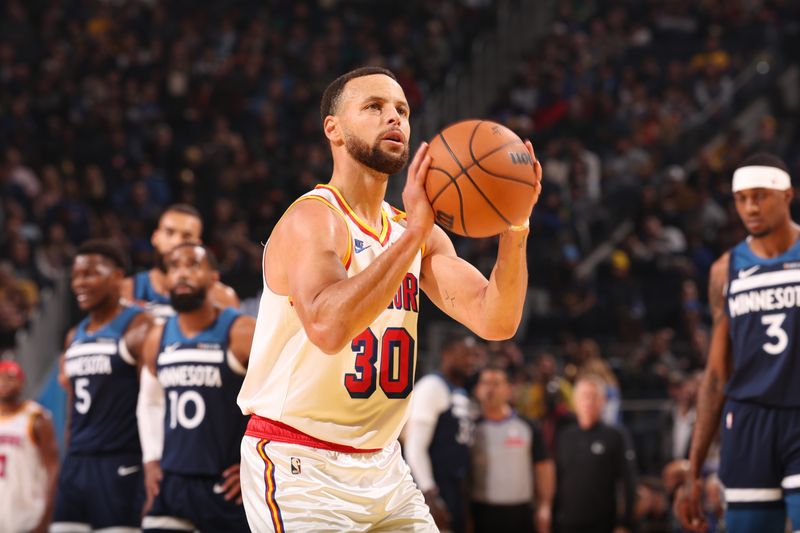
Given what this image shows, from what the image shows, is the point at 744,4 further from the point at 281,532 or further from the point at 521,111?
the point at 281,532

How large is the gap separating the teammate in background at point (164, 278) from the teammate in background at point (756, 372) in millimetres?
3152

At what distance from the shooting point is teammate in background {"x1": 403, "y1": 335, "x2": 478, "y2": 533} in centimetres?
890

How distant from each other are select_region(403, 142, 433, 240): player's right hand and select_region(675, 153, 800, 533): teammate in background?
9.06 ft

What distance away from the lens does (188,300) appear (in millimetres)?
6656

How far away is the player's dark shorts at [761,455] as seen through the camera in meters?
5.44

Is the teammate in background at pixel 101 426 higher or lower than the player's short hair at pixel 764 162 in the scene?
lower

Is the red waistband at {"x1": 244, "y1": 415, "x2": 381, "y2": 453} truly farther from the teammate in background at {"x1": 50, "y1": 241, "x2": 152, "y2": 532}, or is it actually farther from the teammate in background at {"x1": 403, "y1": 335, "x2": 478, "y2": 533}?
the teammate in background at {"x1": 403, "y1": 335, "x2": 478, "y2": 533}

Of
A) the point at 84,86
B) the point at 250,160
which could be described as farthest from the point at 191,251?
the point at 84,86

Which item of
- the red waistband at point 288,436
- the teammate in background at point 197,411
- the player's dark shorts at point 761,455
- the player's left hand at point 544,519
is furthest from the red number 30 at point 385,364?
the player's left hand at point 544,519

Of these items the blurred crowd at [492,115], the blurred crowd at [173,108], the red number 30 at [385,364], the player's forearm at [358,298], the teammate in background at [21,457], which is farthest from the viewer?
the blurred crowd at [173,108]

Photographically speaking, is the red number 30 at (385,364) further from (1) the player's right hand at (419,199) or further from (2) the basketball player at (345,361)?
(1) the player's right hand at (419,199)

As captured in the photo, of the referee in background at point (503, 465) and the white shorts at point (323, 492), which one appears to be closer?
the white shorts at point (323, 492)

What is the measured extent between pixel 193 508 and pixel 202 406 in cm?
56

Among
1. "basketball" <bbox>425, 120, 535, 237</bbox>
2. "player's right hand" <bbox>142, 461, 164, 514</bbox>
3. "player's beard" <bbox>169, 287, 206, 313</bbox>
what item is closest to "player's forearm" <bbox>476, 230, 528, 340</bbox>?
"basketball" <bbox>425, 120, 535, 237</bbox>
